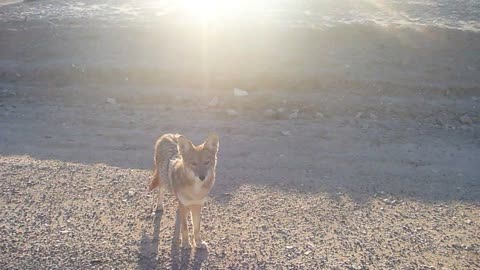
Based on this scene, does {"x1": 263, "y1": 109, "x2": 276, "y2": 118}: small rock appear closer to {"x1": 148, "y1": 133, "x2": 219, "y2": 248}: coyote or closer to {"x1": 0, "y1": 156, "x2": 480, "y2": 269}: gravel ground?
{"x1": 0, "y1": 156, "x2": 480, "y2": 269}: gravel ground

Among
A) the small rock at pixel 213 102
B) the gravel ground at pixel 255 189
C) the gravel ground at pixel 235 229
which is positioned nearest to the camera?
the gravel ground at pixel 235 229

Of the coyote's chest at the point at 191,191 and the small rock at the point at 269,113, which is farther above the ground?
the coyote's chest at the point at 191,191

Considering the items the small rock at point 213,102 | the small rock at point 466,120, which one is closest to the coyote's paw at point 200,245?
the small rock at point 213,102

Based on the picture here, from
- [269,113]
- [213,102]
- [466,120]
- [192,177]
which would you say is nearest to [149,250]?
[192,177]

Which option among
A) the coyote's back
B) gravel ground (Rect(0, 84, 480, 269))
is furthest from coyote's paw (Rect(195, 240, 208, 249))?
the coyote's back

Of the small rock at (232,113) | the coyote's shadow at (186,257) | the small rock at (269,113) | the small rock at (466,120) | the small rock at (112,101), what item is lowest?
the small rock at (112,101)

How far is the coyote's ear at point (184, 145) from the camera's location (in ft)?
19.9

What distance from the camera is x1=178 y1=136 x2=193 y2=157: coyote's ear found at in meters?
6.05

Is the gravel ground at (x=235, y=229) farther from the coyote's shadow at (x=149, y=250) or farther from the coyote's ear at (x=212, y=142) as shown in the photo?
the coyote's ear at (x=212, y=142)

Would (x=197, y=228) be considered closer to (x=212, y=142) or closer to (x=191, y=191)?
(x=191, y=191)

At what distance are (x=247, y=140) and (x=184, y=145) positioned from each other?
157 inches

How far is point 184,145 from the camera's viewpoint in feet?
20.0

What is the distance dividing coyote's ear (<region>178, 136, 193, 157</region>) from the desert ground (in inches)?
49.3

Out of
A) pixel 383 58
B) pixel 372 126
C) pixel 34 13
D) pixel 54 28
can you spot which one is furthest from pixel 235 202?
pixel 34 13
